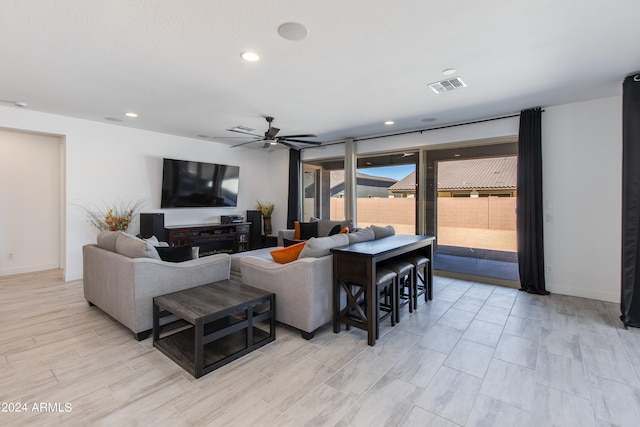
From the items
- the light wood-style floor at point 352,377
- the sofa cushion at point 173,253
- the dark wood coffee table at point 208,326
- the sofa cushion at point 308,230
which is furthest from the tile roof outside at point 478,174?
the sofa cushion at point 173,253

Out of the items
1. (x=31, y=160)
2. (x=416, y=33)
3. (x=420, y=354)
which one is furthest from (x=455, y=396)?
(x=31, y=160)

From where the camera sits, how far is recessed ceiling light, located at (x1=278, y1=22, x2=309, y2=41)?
2229 mm

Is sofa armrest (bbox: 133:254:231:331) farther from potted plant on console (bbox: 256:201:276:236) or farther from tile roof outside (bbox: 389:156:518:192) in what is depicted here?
potted plant on console (bbox: 256:201:276:236)

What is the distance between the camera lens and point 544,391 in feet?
6.88

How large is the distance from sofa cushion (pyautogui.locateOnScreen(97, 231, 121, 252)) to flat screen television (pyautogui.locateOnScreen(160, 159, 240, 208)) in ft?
7.84

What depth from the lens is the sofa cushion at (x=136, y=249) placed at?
2933 millimetres

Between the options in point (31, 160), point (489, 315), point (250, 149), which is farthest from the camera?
point (250, 149)

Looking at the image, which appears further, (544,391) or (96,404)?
(544,391)

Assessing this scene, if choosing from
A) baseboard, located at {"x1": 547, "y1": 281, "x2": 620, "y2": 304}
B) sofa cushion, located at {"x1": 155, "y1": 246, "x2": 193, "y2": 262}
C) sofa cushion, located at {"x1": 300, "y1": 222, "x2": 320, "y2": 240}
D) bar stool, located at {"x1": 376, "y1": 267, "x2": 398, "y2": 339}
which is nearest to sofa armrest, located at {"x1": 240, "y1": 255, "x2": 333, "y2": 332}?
bar stool, located at {"x1": 376, "y1": 267, "x2": 398, "y2": 339}

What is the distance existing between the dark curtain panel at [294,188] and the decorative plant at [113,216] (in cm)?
332

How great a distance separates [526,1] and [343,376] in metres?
2.96

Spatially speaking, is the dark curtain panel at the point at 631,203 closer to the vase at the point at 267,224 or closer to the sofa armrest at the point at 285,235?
the sofa armrest at the point at 285,235

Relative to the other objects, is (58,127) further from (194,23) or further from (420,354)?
(420,354)

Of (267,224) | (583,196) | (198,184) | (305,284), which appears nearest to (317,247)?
(305,284)
